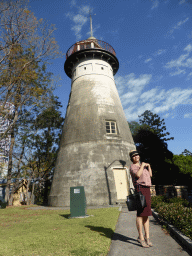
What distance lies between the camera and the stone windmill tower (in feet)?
42.1

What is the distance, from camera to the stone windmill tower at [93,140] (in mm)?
12836

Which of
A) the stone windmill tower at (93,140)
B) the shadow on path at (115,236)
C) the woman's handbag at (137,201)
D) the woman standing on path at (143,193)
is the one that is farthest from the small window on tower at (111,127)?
the woman's handbag at (137,201)

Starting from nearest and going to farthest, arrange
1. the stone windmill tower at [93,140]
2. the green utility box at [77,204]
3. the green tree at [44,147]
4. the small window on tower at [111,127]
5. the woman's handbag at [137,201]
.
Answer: the woman's handbag at [137,201]
the green utility box at [77,204]
the stone windmill tower at [93,140]
the small window on tower at [111,127]
the green tree at [44,147]

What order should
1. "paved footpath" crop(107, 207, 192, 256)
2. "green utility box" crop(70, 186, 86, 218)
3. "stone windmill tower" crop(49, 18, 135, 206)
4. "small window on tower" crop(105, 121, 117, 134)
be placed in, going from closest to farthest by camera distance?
1. "paved footpath" crop(107, 207, 192, 256)
2. "green utility box" crop(70, 186, 86, 218)
3. "stone windmill tower" crop(49, 18, 135, 206)
4. "small window on tower" crop(105, 121, 117, 134)

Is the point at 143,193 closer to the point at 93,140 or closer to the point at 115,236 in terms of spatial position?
the point at 115,236

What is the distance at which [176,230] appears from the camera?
483cm

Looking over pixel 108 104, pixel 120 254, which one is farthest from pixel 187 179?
pixel 120 254

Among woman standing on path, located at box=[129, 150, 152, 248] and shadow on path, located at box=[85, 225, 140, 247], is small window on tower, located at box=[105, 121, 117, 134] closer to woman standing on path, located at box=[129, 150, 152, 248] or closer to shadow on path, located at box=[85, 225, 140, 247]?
shadow on path, located at box=[85, 225, 140, 247]

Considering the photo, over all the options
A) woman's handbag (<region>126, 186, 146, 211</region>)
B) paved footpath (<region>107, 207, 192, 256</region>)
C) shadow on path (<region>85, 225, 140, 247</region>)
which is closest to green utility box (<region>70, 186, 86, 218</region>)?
shadow on path (<region>85, 225, 140, 247</region>)

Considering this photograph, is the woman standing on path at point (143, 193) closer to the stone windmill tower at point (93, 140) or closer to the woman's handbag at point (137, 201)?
the woman's handbag at point (137, 201)

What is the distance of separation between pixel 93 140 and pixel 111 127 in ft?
7.55

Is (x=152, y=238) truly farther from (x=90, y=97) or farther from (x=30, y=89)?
(x=30, y=89)

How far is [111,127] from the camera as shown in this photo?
15.5m

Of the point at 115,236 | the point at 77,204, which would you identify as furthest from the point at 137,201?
the point at 77,204
